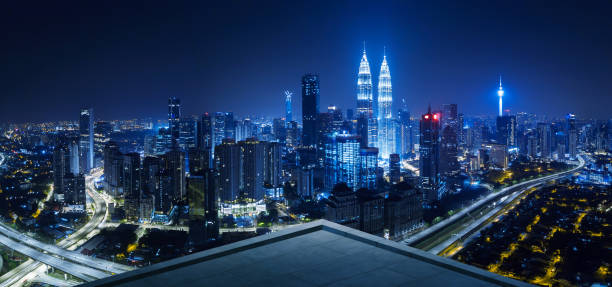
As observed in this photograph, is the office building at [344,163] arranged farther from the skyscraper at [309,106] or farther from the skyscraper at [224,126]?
the skyscraper at [224,126]

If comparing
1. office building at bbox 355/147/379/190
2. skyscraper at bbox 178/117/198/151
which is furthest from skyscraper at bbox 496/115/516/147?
skyscraper at bbox 178/117/198/151

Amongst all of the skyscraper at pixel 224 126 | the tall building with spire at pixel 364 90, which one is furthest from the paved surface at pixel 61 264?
the tall building with spire at pixel 364 90

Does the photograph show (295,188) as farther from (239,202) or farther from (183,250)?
(183,250)

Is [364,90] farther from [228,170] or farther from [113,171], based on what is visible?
[113,171]

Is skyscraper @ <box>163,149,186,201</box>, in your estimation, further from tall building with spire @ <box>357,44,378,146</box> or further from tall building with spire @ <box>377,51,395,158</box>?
tall building with spire @ <box>357,44,378,146</box>

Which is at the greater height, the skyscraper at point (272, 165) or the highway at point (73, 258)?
the skyscraper at point (272, 165)

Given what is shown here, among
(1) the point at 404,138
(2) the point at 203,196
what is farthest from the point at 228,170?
(1) the point at 404,138
